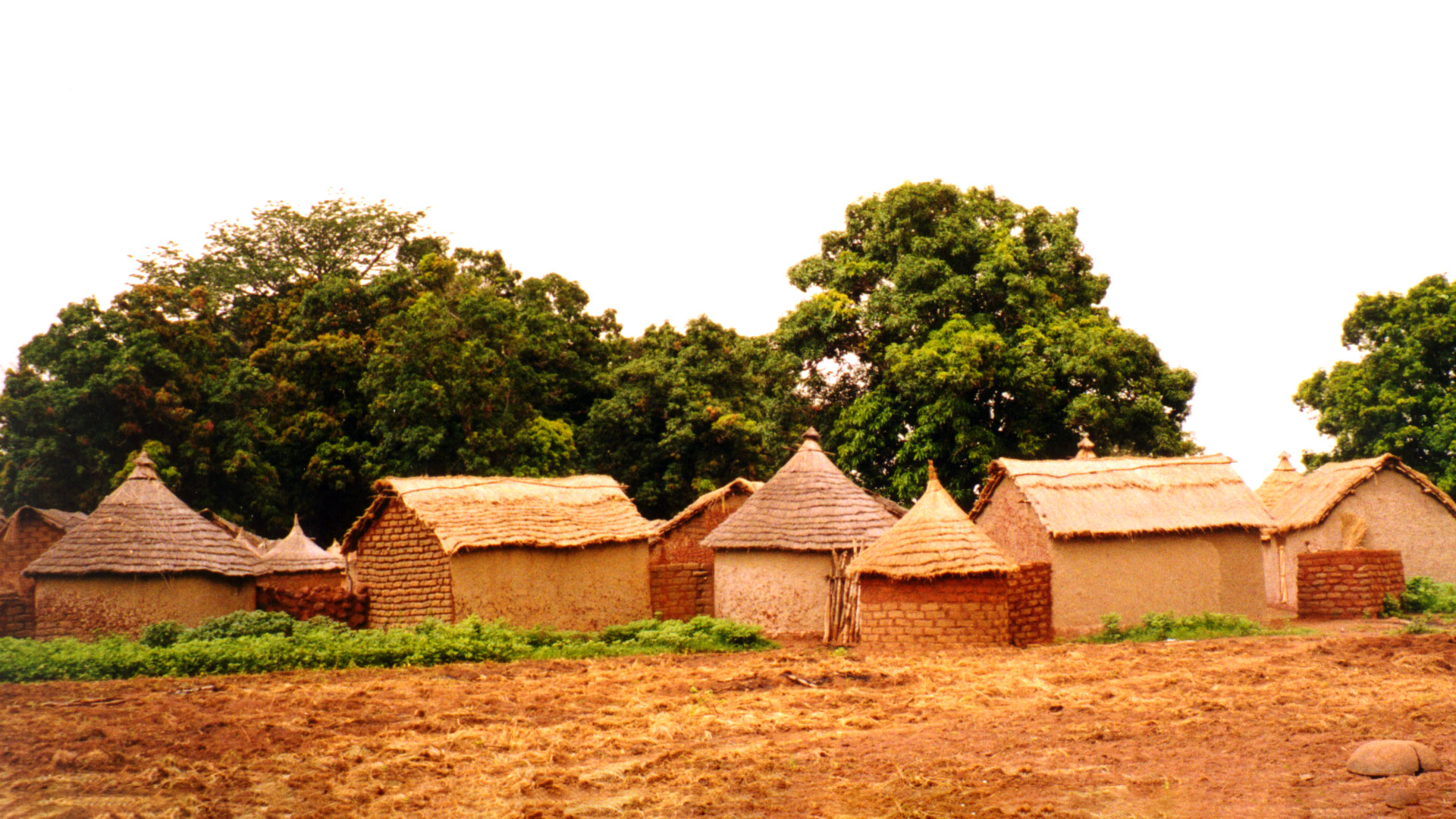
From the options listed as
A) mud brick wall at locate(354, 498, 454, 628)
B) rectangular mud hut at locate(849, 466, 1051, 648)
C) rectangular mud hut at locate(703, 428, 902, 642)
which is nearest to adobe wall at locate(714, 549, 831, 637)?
rectangular mud hut at locate(703, 428, 902, 642)

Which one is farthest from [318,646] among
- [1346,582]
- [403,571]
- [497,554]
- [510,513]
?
[1346,582]

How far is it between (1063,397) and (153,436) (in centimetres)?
2186

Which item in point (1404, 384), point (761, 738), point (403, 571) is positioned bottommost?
point (761, 738)

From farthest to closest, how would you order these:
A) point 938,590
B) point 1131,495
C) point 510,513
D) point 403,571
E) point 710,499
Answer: point 710,499, point 1131,495, point 510,513, point 403,571, point 938,590

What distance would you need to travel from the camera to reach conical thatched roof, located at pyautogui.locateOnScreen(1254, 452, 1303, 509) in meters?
26.0

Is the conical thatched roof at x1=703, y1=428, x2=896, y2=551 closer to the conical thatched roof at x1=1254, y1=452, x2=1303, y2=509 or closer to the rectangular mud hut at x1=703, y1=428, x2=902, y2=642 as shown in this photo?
the rectangular mud hut at x1=703, y1=428, x2=902, y2=642

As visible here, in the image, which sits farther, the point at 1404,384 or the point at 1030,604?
the point at 1404,384

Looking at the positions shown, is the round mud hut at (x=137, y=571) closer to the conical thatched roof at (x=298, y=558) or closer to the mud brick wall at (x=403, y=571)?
the mud brick wall at (x=403, y=571)

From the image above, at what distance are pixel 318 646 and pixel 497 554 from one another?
3.61m

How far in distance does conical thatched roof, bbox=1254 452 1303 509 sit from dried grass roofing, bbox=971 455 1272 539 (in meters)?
6.32

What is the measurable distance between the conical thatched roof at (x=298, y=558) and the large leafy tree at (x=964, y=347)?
1180 cm

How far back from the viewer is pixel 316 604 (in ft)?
61.3

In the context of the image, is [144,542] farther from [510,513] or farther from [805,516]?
[805,516]

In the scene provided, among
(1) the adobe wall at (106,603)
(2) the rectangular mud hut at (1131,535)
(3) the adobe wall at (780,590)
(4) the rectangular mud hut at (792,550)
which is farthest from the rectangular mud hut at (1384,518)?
(1) the adobe wall at (106,603)
